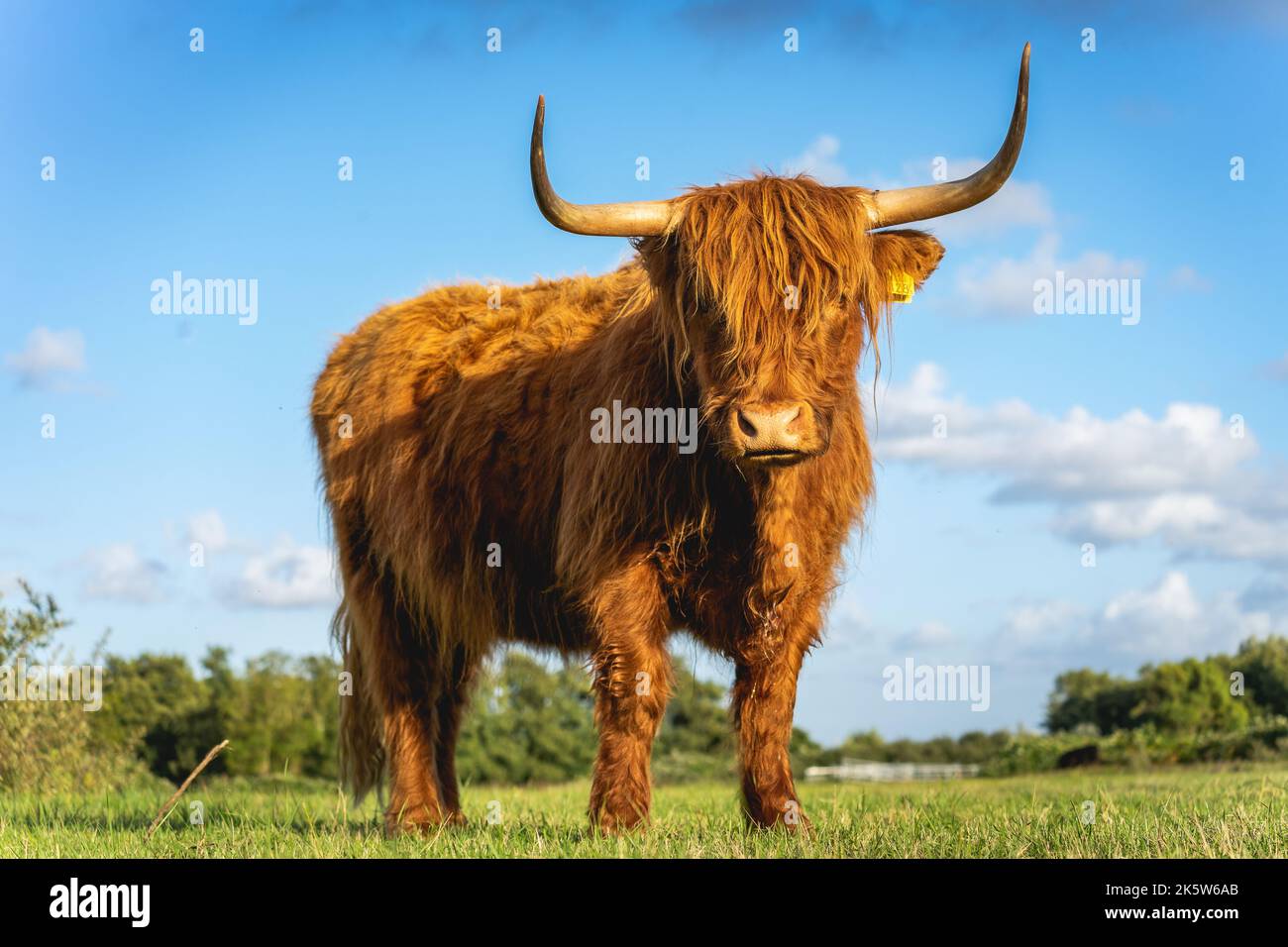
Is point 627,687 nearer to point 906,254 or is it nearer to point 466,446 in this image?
point 466,446

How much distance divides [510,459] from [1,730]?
20.5 ft

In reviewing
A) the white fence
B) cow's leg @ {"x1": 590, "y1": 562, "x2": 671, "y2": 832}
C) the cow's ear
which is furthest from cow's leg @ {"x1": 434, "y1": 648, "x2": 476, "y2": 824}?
the white fence

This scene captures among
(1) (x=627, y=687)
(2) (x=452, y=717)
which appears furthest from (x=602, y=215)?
(2) (x=452, y=717)

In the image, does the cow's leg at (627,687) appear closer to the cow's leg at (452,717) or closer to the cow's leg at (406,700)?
the cow's leg at (406,700)

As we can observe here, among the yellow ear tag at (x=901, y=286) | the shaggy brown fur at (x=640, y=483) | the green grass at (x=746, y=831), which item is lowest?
the green grass at (x=746, y=831)

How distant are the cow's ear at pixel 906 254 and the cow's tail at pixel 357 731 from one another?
373cm

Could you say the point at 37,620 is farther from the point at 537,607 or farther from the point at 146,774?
the point at 537,607

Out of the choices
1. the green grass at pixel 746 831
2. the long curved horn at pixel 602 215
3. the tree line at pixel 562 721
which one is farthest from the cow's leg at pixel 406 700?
the tree line at pixel 562 721

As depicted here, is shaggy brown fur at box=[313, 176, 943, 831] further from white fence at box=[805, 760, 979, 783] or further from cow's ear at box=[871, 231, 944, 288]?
white fence at box=[805, 760, 979, 783]

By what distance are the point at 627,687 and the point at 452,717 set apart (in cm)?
251

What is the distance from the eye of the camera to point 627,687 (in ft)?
16.3

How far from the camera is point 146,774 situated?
12.5m

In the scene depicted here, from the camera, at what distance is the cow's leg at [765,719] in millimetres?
5137

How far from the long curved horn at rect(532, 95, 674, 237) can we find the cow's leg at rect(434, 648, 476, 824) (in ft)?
9.87
